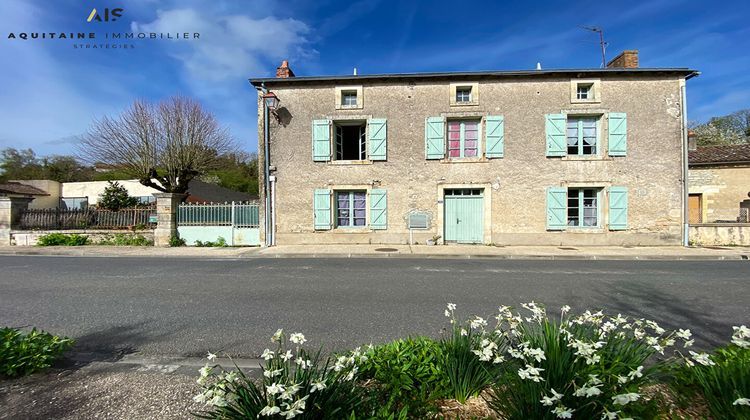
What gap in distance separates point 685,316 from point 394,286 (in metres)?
4.16

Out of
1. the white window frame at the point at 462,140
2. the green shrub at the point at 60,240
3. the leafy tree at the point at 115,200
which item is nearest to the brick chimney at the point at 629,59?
the white window frame at the point at 462,140

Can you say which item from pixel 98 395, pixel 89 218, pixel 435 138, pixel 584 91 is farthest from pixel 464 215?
pixel 89 218

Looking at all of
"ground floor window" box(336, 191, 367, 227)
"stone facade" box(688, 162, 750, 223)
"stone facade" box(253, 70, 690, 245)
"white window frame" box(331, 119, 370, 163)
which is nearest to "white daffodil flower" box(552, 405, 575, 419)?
"stone facade" box(253, 70, 690, 245)

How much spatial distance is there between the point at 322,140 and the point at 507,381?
463 inches

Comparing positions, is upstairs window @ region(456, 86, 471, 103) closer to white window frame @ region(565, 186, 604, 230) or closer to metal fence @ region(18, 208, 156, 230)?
white window frame @ region(565, 186, 604, 230)

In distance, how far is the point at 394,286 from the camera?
612 cm

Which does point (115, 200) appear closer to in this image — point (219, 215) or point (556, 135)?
point (219, 215)

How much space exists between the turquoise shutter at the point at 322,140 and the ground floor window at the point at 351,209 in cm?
155

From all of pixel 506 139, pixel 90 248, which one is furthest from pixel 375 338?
pixel 90 248

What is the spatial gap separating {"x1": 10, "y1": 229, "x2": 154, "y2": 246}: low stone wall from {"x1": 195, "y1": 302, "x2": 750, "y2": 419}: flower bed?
1360 cm

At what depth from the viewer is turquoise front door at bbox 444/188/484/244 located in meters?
12.6

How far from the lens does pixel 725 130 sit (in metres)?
28.6

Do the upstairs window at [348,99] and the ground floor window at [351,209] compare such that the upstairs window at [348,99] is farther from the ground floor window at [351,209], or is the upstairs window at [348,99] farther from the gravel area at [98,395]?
the gravel area at [98,395]

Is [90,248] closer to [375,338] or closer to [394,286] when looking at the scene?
[394,286]
